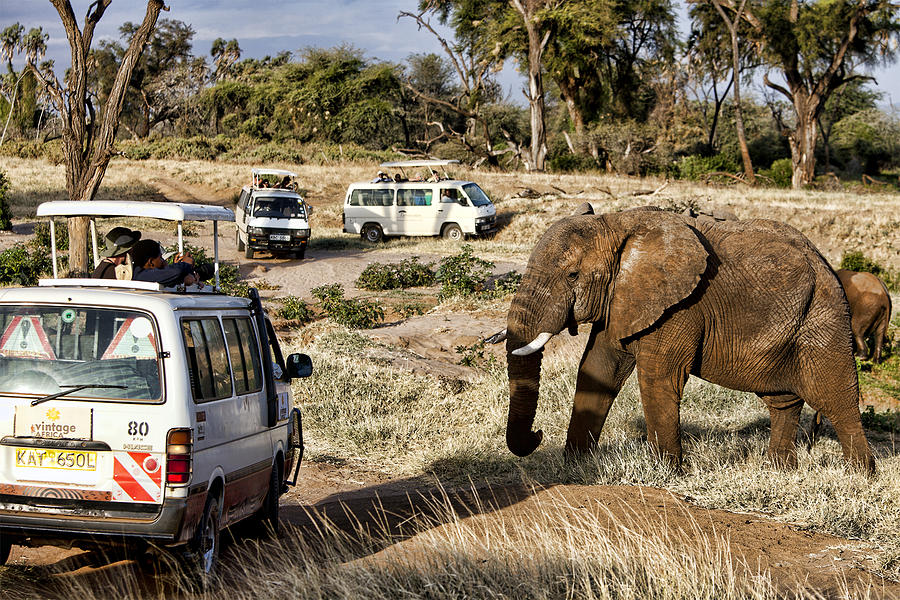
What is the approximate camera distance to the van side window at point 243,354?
6.48 meters

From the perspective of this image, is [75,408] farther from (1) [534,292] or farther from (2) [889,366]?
(2) [889,366]

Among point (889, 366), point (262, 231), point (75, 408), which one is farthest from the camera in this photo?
point (262, 231)

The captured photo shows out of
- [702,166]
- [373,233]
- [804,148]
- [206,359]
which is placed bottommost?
[373,233]

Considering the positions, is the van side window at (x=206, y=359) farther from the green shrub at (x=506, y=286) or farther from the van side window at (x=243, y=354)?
the green shrub at (x=506, y=286)

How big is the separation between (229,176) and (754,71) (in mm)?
32140

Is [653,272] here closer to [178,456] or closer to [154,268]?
[154,268]

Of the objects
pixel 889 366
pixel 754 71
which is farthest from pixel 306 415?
pixel 754 71

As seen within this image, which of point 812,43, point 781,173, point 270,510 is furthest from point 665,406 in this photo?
point 781,173

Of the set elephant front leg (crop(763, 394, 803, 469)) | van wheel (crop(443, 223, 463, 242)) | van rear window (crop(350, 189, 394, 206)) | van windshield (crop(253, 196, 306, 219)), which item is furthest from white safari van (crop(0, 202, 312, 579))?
van rear window (crop(350, 189, 394, 206))

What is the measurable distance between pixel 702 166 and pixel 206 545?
49395mm

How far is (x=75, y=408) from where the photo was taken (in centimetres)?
539

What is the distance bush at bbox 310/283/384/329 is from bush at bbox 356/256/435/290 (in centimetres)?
356

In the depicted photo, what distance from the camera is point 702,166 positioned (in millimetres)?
52188

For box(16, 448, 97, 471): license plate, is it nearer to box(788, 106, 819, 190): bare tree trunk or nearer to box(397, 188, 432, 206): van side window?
box(397, 188, 432, 206): van side window
